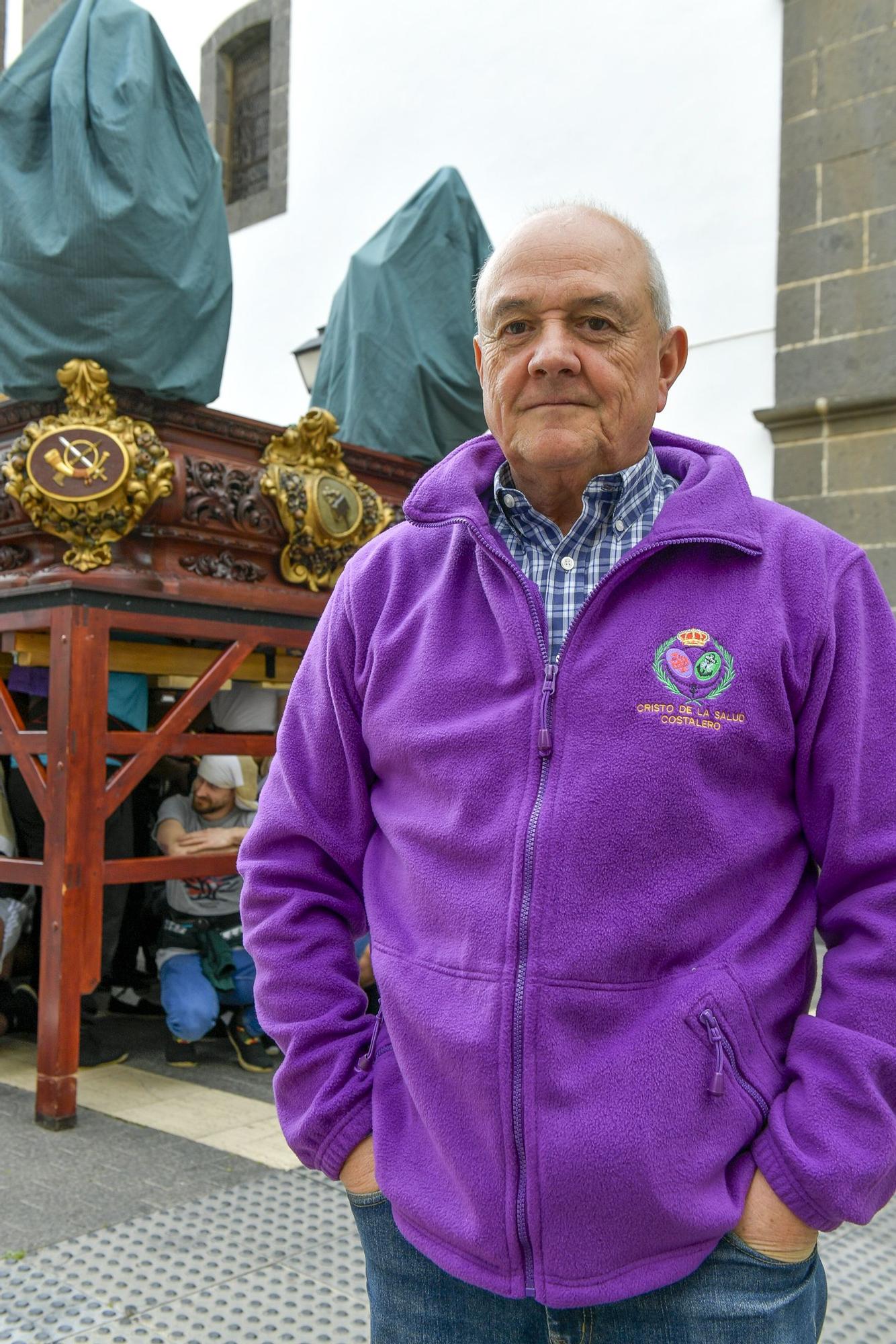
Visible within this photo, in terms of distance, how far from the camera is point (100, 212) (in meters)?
4.71

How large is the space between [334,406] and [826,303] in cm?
273

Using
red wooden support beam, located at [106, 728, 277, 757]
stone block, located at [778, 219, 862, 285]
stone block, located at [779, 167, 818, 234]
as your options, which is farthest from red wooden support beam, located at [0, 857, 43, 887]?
stone block, located at [779, 167, 818, 234]

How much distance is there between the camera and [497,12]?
27.9 feet

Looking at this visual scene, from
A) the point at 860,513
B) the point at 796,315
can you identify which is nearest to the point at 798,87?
the point at 796,315

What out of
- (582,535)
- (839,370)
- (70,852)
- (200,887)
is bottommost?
(200,887)

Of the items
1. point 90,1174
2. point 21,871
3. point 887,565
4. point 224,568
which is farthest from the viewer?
point 887,565

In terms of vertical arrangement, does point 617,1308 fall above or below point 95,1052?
above

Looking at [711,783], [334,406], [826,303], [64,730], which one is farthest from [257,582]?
[711,783]

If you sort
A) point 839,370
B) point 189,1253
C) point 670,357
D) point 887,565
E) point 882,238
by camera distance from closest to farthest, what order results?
point 670,357
point 189,1253
point 887,565
point 882,238
point 839,370

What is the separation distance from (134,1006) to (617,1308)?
5.05 metres

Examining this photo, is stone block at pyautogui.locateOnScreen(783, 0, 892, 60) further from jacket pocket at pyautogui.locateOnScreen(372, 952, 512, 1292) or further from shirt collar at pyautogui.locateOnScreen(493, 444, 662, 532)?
jacket pocket at pyautogui.locateOnScreen(372, 952, 512, 1292)

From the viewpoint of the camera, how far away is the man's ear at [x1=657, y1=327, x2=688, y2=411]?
164 cm

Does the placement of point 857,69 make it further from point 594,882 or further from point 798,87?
point 594,882

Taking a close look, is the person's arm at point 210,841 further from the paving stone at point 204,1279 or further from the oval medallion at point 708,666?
the oval medallion at point 708,666
